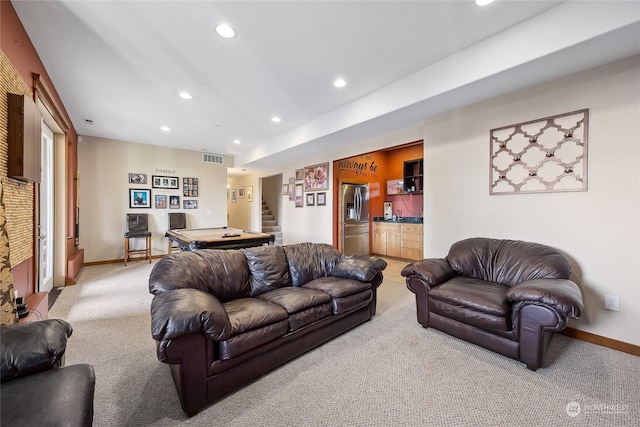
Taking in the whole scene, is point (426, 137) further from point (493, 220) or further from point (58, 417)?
point (58, 417)

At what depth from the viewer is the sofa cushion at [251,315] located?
173cm

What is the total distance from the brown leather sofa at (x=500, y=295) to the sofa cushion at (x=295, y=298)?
1.04 metres

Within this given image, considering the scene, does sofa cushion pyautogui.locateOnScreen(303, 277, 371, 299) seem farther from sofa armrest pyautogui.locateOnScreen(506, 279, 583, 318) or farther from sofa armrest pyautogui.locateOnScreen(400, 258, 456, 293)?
sofa armrest pyautogui.locateOnScreen(506, 279, 583, 318)

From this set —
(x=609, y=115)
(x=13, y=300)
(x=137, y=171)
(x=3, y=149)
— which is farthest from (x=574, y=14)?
(x=137, y=171)

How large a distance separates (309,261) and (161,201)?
531 cm

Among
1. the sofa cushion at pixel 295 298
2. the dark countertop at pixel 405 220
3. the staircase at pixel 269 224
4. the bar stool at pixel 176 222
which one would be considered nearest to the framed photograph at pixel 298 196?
the staircase at pixel 269 224

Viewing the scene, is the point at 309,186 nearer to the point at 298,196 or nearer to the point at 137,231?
the point at 298,196

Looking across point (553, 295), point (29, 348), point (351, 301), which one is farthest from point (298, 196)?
point (29, 348)

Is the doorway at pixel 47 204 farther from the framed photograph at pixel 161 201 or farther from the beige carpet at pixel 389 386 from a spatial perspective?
the framed photograph at pixel 161 201

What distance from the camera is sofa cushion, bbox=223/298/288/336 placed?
5.69 feet

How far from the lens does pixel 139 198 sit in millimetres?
6184

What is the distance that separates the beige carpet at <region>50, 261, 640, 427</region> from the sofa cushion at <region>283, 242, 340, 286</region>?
686mm

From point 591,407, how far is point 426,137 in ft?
10.4

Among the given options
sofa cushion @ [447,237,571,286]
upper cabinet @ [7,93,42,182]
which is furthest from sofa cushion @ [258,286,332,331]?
upper cabinet @ [7,93,42,182]
